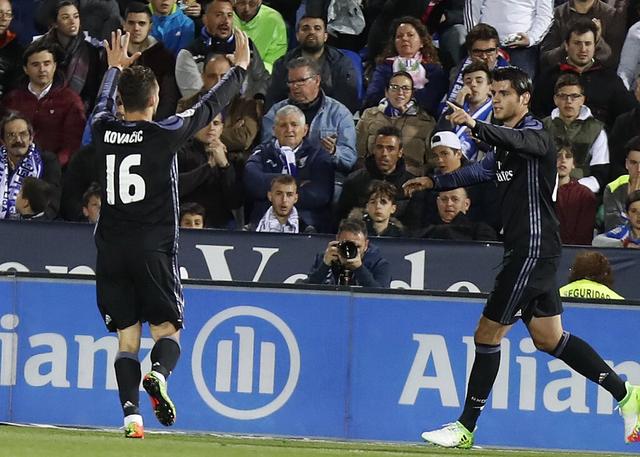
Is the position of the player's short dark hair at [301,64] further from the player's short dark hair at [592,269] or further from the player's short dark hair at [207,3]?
the player's short dark hair at [592,269]

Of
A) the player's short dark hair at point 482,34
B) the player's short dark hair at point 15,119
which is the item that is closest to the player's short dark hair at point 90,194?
the player's short dark hair at point 15,119

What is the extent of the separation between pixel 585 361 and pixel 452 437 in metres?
0.98

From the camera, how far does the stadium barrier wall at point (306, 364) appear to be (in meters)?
11.1

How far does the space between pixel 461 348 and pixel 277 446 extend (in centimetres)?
172

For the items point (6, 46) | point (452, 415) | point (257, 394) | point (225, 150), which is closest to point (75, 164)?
point (225, 150)

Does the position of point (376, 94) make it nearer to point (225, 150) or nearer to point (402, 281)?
point (225, 150)

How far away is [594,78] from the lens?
14641 millimetres

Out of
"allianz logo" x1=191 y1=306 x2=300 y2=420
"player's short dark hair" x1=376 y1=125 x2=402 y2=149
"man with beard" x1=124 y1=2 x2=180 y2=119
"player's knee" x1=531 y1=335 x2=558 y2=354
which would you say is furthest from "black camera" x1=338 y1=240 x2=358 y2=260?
"man with beard" x1=124 y1=2 x2=180 y2=119

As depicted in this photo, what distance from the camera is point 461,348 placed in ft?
36.8

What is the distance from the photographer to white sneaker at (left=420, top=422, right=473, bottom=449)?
9852 mm

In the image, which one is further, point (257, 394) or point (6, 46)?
point (6, 46)

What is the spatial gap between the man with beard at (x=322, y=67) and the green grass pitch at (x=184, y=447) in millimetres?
4906

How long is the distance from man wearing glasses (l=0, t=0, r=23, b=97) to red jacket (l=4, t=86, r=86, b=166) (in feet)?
3.19

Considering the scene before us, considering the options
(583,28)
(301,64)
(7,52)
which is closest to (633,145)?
(583,28)
